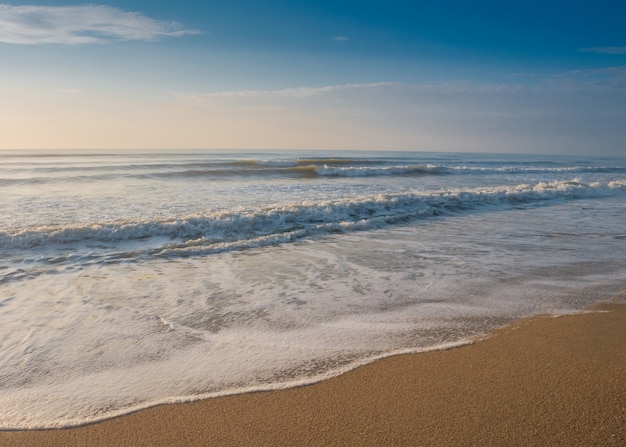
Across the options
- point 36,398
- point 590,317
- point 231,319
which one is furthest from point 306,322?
point 590,317

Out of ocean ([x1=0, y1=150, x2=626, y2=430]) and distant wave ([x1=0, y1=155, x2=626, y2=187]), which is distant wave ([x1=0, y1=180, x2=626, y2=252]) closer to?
ocean ([x1=0, y1=150, x2=626, y2=430])

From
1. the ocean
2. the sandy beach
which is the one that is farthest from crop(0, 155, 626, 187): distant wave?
the sandy beach

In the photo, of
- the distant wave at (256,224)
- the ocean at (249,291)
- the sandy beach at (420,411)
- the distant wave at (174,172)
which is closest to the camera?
the sandy beach at (420,411)

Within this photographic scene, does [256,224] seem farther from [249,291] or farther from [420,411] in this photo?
[420,411]

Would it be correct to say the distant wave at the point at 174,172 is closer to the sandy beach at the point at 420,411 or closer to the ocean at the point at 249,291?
the ocean at the point at 249,291

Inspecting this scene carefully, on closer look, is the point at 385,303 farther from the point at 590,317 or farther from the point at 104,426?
the point at 104,426

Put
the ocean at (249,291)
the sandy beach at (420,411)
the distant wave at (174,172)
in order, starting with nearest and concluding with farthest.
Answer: the sandy beach at (420,411) → the ocean at (249,291) → the distant wave at (174,172)

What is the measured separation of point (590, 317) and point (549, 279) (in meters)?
1.35

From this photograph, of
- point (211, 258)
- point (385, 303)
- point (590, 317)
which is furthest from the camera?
point (211, 258)

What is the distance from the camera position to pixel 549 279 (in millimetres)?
5059

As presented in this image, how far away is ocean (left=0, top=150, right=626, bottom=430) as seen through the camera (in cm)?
285

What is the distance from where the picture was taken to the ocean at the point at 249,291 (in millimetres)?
2854

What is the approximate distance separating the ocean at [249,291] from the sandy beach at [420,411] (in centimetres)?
16

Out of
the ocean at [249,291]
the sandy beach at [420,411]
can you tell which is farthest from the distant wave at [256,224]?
the sandy beach at [420,411]
